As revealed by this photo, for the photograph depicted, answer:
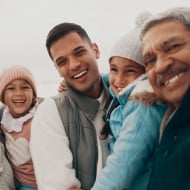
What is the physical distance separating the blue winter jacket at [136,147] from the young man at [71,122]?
41 cm

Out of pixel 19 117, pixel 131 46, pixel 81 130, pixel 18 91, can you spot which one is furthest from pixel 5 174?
pixel 131 46

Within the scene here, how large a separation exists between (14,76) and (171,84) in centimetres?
159

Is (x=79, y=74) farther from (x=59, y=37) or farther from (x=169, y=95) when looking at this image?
(x=169, y=95)

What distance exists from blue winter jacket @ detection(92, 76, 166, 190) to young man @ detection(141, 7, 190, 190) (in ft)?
0.19

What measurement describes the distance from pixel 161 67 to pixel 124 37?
2.17ft

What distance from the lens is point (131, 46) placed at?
5.68 feet

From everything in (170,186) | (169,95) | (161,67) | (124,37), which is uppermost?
(124,37)

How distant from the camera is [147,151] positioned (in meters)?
1.29

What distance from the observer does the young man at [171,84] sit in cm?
104

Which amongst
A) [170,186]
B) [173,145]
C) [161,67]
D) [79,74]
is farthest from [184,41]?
[79,74]

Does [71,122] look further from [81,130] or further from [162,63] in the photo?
[162,63]

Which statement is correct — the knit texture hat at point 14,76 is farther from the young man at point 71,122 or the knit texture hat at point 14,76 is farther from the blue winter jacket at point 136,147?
the blue winter jacket at point 136,147

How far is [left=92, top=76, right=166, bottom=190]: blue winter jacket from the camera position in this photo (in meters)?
1.26

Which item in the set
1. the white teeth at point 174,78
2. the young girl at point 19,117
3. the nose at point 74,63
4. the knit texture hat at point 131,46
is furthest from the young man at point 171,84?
the young girl at point 19,117
